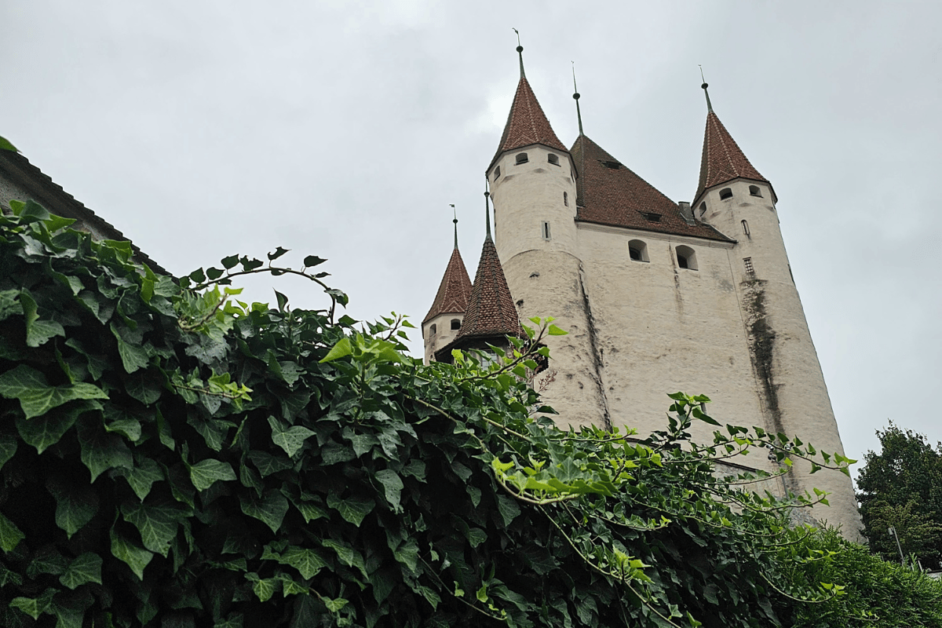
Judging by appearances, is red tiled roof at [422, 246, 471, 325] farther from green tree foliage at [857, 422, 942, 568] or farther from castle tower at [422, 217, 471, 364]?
green tree foliage at [857, 422, 942, 568]

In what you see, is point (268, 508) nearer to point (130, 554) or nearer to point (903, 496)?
point (130, 554)

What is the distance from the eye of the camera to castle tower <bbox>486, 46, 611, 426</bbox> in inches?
879

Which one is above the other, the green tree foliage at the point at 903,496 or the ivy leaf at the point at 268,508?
the green tree foliage at the point at 903,496

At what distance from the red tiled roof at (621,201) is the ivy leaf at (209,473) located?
25.4 m

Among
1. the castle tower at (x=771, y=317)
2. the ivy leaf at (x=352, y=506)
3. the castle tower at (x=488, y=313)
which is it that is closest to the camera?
the ivy leaf at (x=352, y=506)

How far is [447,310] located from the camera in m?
31.1

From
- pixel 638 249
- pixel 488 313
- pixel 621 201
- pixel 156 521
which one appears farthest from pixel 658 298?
pixel 156 521

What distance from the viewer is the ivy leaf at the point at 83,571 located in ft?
6.81

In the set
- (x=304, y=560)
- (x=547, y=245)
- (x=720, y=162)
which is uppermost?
(x=720, y=162)

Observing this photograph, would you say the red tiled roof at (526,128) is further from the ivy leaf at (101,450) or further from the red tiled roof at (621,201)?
the ivy leaf at (101,450)

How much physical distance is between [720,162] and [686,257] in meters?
4.99

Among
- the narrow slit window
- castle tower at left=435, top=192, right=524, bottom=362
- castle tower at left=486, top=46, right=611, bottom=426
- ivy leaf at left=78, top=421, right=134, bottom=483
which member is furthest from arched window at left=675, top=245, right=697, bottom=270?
ivy leaf at left=78, top=421, right=134, bottom=483

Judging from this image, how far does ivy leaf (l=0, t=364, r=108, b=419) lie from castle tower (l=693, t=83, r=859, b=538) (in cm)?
2376

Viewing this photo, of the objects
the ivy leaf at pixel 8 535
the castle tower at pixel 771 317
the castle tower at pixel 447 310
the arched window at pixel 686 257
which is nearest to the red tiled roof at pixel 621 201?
the arched window at pixel 686 257
